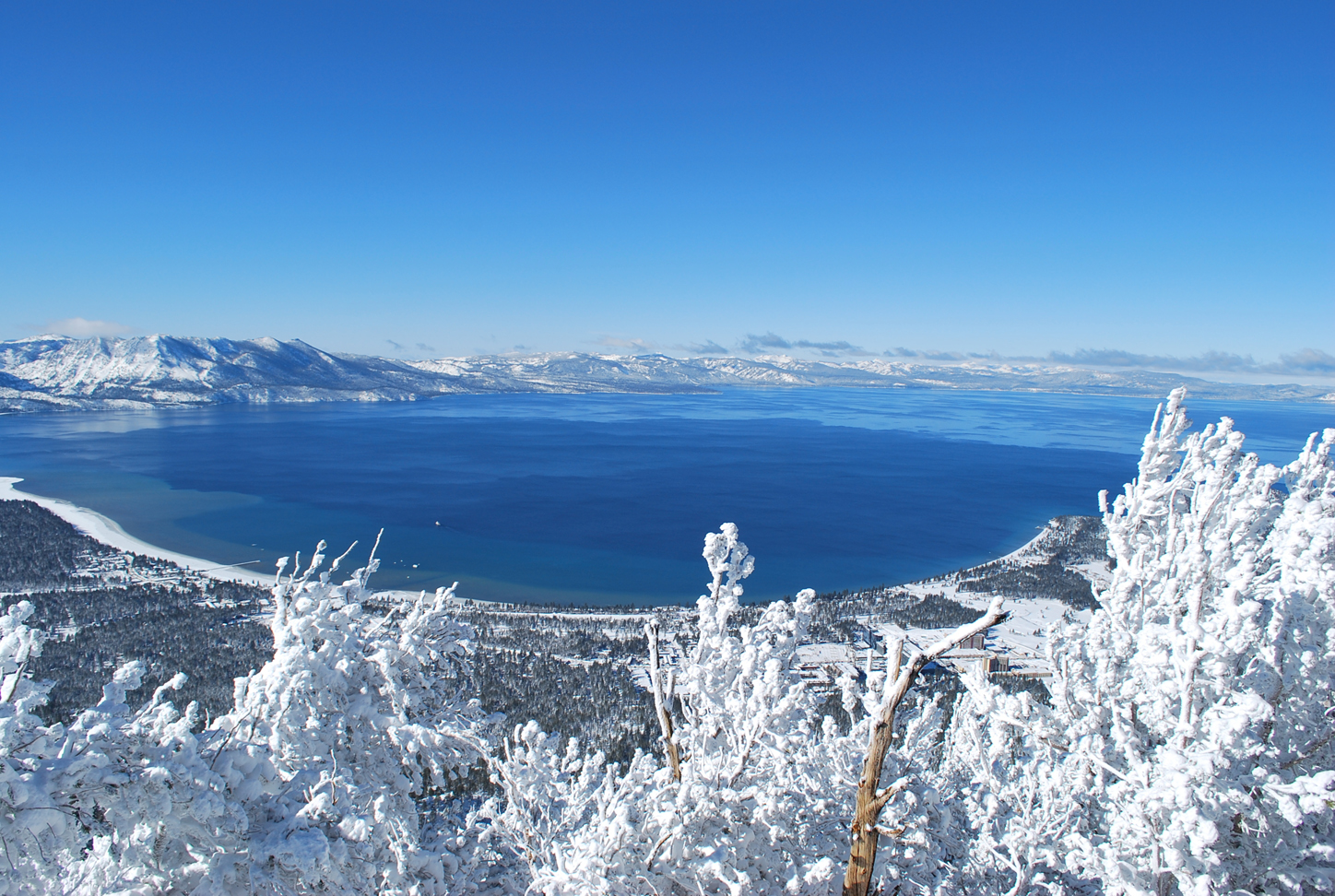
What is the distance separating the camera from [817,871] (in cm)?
523

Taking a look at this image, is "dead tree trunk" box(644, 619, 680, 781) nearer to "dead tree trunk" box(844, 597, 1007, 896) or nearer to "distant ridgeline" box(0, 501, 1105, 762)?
"dead tree trunk" box(844, 597, 1007, 896)

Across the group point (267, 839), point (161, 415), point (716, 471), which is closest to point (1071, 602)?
point (267, 839)

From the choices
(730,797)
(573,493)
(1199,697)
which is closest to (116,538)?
(573,493)

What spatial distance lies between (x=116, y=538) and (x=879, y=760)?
6550 cm

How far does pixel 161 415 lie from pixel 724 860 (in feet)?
640

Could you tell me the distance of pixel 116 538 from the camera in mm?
52656

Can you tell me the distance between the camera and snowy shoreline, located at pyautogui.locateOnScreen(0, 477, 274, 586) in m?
45.0

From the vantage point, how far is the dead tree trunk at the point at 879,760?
11.0ft

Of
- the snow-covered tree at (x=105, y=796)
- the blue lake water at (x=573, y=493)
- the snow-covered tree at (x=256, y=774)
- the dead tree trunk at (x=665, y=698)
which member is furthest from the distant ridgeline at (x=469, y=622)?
the snow-covered tree at (x=105, y=796)

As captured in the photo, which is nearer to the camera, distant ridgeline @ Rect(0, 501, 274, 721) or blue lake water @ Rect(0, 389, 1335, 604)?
distant ridgeline @ Rect(0, 501, 274, 721)

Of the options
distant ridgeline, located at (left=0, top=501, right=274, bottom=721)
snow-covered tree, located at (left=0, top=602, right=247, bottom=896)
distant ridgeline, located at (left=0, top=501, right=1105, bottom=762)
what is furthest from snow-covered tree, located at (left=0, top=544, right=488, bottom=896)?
distant ridgeline, located at (left=0, top=501, right=274, bottom=721)

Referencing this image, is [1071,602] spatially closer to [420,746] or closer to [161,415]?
[420,746]

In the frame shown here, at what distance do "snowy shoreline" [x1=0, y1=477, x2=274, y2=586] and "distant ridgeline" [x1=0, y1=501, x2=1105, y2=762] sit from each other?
43.1 inches

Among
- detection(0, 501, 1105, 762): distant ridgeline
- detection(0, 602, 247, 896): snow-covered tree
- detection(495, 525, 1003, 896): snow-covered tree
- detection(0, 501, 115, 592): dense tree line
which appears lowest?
detection(0, 501, 1105, 762): distant ridgeline
